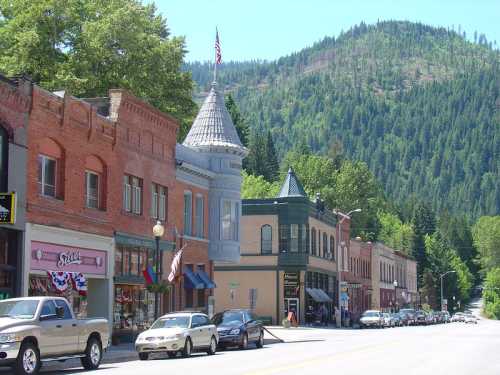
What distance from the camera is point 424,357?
28.8 metres

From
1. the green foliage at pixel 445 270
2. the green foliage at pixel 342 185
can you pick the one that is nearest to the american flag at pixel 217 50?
the green foliage at pixel 342 185

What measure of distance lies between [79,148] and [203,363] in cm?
1221

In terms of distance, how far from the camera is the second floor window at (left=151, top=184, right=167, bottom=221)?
138ft

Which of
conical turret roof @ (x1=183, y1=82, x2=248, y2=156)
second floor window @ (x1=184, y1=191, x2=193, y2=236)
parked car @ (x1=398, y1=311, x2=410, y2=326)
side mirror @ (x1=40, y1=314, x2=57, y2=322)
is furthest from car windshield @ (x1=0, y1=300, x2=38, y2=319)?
parked car @ (x1=398, y1=311, x2=410, y2=326)

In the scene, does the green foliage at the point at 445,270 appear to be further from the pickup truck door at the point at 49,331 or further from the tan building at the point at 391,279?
the pickup truck door at the point at 49,331

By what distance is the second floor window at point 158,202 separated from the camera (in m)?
42.0

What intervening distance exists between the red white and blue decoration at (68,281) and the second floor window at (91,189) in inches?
121

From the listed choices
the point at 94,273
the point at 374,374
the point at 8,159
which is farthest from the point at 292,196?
the point at 374,374

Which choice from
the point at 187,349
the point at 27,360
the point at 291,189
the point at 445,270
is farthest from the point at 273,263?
the point at 445,270

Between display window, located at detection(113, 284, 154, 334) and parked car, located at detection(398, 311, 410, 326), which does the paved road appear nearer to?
display window, located at detection(113, 284, 154, 334)

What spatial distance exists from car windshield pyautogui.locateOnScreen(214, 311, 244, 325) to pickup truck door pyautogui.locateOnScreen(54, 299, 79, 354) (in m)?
12.4

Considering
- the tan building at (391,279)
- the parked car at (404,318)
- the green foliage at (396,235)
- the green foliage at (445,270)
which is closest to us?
the parked car at (404,318)

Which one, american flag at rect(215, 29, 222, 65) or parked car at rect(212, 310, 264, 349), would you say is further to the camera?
american flag at rect(215, 29, 222, 65)

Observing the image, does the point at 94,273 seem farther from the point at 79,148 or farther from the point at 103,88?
the point at 103,88
